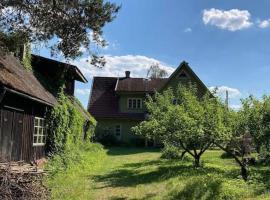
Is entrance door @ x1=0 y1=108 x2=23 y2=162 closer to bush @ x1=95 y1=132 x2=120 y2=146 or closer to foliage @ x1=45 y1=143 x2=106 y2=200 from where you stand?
foliage @ x1=45 y1=143 x2=106 y2=200

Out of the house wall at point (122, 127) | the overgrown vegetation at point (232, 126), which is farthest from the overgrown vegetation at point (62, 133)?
the house wall at point (122, 127)

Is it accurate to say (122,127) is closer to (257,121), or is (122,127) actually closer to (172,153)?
(172,153)

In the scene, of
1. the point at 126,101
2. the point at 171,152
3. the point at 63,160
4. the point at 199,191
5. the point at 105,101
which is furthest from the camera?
the point at 105,101

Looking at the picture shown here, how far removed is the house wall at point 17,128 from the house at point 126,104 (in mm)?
24560

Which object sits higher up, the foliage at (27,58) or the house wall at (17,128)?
the foliage at (27,58)

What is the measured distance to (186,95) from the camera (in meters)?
19.8

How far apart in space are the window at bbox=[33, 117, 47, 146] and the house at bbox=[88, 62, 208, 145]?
73.5ft

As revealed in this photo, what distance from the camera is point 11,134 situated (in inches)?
607

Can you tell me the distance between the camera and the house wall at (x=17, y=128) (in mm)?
14589

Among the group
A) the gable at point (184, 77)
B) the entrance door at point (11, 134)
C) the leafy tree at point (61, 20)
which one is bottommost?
the entrance door at point (11, 134)

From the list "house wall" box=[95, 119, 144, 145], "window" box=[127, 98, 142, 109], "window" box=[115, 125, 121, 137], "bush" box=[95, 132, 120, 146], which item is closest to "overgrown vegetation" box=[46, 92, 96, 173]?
"bush" box=[95, 132, 120, 146]

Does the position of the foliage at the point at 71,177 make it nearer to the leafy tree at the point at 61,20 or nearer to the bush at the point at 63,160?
the bush at the point at 63,160

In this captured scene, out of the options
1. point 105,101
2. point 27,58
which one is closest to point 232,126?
point 27,58

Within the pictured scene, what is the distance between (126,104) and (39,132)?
1013 inches
